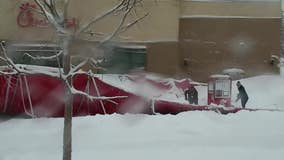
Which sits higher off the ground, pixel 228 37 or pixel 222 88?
pixel 228 37

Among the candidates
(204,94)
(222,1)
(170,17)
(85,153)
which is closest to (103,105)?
(85,153)

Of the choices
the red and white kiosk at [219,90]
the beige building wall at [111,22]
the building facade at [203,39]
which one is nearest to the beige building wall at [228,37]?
the building facade at [203,39]

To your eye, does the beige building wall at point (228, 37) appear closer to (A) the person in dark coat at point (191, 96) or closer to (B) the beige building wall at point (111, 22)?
(B) the beige building wall at point (111, 22)

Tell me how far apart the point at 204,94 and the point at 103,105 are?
11.2m

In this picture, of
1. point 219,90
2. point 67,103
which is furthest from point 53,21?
point 219,90

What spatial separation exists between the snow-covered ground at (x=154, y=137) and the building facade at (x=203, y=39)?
38.8ft

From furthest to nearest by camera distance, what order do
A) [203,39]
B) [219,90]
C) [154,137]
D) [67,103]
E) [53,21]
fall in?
[203,39] < [219,90] < [154,137] < [67,103] < [53,21]

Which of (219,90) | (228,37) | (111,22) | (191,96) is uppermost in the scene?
(111,22)

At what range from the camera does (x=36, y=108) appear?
16.6 m

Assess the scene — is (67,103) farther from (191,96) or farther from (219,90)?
(191,96)

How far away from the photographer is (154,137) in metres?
13.9

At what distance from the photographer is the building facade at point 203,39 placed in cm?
2845

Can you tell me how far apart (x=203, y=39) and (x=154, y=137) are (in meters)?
17.4

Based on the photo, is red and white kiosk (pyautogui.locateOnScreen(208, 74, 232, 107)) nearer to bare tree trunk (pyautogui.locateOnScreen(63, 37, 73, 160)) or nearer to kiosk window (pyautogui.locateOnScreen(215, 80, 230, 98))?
kiosk window (pyautogui.locateOnScreen(215, 80, 230, 98))
